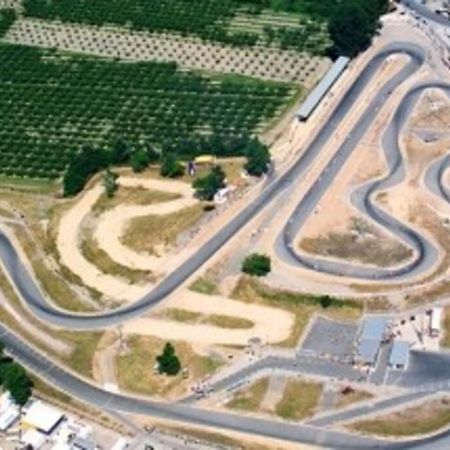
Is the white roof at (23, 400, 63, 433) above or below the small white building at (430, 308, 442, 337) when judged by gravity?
below

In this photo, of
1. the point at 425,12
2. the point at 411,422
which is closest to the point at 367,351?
the point at 411,422

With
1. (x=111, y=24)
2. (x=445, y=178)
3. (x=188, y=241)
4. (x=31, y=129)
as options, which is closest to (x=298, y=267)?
(x=188, y=241)

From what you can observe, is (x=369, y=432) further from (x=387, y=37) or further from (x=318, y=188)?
(x=387, y=37)

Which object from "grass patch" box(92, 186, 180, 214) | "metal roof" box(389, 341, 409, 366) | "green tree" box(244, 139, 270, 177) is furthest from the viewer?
"green tree" box(244, 139, 270, 177)

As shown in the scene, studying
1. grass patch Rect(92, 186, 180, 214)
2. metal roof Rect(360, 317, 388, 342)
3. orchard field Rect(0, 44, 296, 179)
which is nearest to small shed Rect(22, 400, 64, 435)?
metal roof Rect(360, 317, 388, 342)

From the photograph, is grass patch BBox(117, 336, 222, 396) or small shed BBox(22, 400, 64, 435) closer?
small shed BBox(22, 400, 64, 435)

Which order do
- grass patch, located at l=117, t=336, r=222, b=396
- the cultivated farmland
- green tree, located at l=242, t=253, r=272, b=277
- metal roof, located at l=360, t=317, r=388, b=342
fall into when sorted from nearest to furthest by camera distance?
grass patch, located at l=117, t=336, r=222, b=396 < metal roof, located at l=360, t=317, r=388, b=342 < green tree, located at l=242, t=253, r=272, b=277 < the cultivated farmland

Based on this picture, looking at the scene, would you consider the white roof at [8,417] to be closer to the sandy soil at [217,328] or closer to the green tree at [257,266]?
the sandy soil at [217,328]

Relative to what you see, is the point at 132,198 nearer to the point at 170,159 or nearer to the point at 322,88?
the point at 170,159

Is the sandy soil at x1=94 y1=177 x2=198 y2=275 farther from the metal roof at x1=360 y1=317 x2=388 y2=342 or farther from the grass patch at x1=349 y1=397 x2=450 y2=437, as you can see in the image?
the grass patch at x1=349 y1=397 x2=450 y2=437
